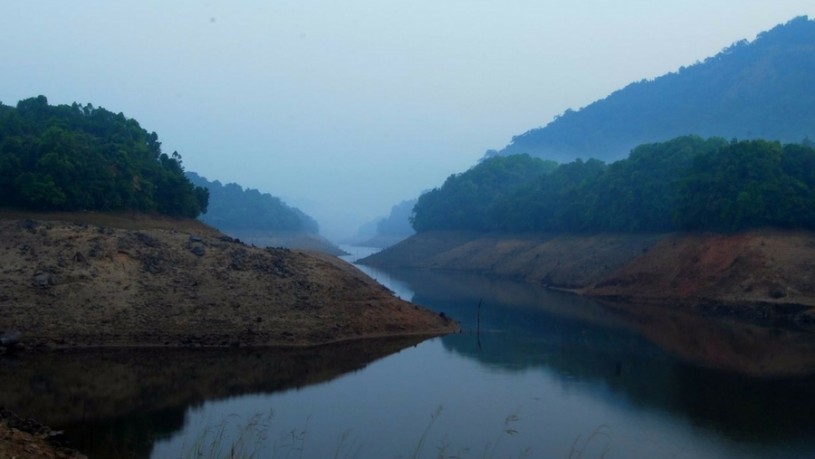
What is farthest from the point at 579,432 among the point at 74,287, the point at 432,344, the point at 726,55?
the point at 726,55

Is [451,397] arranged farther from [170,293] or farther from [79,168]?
[79,168]

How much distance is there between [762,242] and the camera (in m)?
52.8

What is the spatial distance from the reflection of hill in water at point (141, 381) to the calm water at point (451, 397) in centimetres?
9

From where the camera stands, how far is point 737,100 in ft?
506

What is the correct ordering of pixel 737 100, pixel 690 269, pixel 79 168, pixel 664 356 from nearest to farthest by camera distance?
1. pixel 664 356
2. pixel 79 168
3. pixel 690 269
4. pixel 737 100

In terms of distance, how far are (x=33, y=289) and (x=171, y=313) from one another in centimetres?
644

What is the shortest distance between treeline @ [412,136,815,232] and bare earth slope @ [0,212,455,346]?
29.0 m

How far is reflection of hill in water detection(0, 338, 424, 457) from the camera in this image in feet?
67.8

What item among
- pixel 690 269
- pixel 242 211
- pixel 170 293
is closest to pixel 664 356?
pixel 690 269

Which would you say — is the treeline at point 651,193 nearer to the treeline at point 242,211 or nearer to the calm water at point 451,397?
the calm water at point 451,397

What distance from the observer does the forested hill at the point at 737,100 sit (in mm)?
135875

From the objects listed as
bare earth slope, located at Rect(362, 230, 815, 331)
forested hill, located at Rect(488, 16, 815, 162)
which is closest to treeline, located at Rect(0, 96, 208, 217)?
bare earth slope, located at Rect(362, 230, 815, 331)

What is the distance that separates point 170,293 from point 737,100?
14821 centimetres

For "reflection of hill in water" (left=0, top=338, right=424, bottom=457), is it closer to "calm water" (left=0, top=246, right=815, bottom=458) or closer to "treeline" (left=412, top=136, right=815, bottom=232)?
"calm water" (left=0, top=246, right=815, bottom=458)
